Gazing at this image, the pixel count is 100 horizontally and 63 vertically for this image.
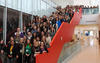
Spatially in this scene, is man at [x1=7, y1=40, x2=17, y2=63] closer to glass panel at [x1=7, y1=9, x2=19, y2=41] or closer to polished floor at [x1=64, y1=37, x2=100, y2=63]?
glass panel at [x1=7, y1=9, x2=19, y2=41]

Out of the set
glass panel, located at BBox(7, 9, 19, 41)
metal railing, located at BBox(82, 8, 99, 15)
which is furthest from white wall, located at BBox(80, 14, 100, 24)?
glass panel, located at BBox(7, 9, 19, 41)

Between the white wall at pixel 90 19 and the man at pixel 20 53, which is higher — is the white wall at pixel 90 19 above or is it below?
above

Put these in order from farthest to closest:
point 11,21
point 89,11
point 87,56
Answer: point 89,11 → point 87,56 → point 11,21

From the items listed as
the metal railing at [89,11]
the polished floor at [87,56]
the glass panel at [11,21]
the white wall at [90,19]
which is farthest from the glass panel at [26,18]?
the metal railing at [89,11]

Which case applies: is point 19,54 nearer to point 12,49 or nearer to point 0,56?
point 12,49

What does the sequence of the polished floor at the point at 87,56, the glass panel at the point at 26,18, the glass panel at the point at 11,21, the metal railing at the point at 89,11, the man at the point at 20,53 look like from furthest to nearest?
1. the metal railing at the point at 89,11
2. the glass panel at the point at 26,18
3. the polished floor at the point at 87,56
4. the glass panel at the point at 11,21
5. the man at the point at 20,53

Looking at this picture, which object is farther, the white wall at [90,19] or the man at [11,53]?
the white wall at [90,19]

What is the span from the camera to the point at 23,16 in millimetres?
8664

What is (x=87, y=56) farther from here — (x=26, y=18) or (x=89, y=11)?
(x=89, y=11)

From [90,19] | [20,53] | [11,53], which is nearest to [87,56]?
[20,53]

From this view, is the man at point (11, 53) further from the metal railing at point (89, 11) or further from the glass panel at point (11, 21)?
the metal railing at point (89, 11)

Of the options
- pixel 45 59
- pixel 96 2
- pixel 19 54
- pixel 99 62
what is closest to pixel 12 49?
pixel 19 54

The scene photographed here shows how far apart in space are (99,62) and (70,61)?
Answer: 166 centimetres

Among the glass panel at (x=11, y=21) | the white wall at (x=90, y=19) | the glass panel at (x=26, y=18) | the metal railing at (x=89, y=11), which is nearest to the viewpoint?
the glass panel at (x=11, y=21)
